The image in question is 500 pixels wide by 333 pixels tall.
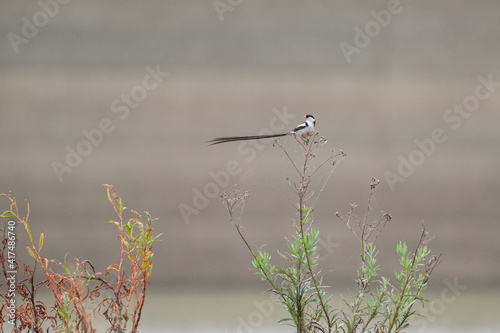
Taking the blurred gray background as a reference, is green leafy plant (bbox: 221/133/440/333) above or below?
below

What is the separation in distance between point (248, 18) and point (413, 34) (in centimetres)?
124

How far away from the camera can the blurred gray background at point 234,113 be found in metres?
4.58

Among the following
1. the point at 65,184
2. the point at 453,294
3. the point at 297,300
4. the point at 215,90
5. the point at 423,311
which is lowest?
the point at 297,300

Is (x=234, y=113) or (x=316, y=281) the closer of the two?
(x=316, y=281)

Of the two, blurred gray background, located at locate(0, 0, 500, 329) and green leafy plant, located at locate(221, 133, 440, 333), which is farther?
blurred gray background, located at locate(0, 0, 500, 329)

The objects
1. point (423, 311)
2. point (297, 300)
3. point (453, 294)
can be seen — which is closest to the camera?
point (297, 300)

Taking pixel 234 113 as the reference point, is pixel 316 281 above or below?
below

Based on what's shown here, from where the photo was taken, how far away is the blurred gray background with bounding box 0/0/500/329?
4582 millimetres

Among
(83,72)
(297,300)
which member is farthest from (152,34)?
(297,300)

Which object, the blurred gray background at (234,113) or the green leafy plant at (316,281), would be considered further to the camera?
the blurred gray background at (234,113)

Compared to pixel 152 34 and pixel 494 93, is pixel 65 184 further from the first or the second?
pixel 494 93

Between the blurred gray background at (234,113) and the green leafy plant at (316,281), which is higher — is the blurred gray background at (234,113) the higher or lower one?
the higher one

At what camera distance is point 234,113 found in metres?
4.64

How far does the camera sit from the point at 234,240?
4.59 metres
